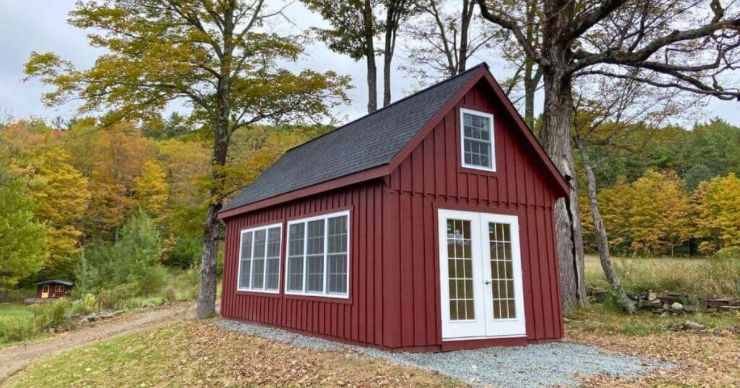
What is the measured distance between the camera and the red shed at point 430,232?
23.2 ft

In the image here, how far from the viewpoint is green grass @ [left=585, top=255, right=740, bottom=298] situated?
1119 cm

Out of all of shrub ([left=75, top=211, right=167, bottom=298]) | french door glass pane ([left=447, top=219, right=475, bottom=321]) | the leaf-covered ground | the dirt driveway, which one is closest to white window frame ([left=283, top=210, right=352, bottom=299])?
french door glass pane ([left=447, top=219, right=475, bottom=321])

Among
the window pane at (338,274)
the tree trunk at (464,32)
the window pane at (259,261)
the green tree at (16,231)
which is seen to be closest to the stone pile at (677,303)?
the window pane at (338,274)

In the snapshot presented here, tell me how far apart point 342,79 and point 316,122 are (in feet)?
5.84

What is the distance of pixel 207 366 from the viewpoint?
6.96 m

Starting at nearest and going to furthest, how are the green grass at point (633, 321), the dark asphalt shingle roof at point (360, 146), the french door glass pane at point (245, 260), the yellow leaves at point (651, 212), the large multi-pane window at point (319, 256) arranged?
the dark asphalt shingle roof at point (360, 146), the large multi-pane window at point (319, 256), the green grass at point (633, 321), the french door glass pane at point (245, 260), the yellow leaves at point (651, 212)

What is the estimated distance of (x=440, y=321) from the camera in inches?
282

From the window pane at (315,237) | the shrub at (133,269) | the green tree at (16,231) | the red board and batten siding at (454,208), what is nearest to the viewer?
the red board and batten siding at (454,208)

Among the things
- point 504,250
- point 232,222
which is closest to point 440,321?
point 504,250

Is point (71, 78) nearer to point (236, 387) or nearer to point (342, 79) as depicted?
point (342, 79)

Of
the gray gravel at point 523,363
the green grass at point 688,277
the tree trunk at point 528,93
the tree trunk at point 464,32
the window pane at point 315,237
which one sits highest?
the tree trunk at point 464,32

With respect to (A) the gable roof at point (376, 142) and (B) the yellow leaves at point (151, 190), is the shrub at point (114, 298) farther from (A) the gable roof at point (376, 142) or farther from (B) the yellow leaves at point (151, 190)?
(B) the yellow leaves at point (151, 190)

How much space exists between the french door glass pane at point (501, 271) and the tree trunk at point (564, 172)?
4147 millimetres

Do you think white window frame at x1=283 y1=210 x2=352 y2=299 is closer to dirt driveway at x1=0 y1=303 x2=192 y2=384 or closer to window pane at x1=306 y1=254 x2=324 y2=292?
window pane at x1=306 y1=254 x2=324 y2=292
